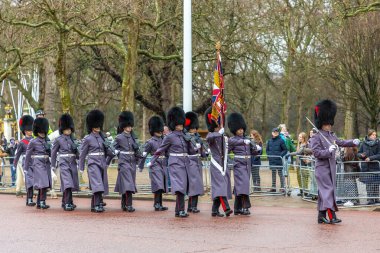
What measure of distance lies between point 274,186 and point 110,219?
6.03 meters

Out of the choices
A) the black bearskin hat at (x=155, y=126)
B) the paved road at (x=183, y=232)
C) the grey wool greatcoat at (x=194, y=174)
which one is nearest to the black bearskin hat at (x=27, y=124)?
the paved road at (x=183, y=232)

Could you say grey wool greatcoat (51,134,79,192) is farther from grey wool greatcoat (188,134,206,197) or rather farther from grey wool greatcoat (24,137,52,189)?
grey wool greatcoat (188,134,206,197)

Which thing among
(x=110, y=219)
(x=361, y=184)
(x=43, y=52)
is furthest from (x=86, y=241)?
(x=43, y=52)

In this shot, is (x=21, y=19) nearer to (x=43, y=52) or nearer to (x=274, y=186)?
(x=43, y=52)

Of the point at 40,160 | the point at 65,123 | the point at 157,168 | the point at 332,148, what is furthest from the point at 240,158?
the point at 40,160

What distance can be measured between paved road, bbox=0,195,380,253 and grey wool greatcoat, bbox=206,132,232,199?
47 centimetres

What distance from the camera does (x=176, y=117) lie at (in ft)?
56.5

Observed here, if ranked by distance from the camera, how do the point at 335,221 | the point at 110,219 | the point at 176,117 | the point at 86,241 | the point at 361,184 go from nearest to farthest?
the point at 86,241, the point at 335,221, the point at 110,219, the point at 176,117, the point at 361,184

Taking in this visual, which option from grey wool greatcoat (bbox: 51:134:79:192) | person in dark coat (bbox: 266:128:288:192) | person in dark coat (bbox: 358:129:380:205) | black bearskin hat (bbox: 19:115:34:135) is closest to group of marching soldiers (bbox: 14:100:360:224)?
grey wool greatcoat (bbox: 51:134:79:192)

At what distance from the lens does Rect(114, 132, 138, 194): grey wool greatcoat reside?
1812 centimetres

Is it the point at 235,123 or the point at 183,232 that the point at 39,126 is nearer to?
the point at 235,123

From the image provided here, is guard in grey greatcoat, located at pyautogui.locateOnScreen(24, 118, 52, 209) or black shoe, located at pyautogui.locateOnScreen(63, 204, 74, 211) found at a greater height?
guard in grey greatcoat, located at pyautogui.locateOnScreen(24, 118, 52, 209)

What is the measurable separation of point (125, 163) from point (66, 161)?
1.23 m

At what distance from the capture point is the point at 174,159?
670 inches
